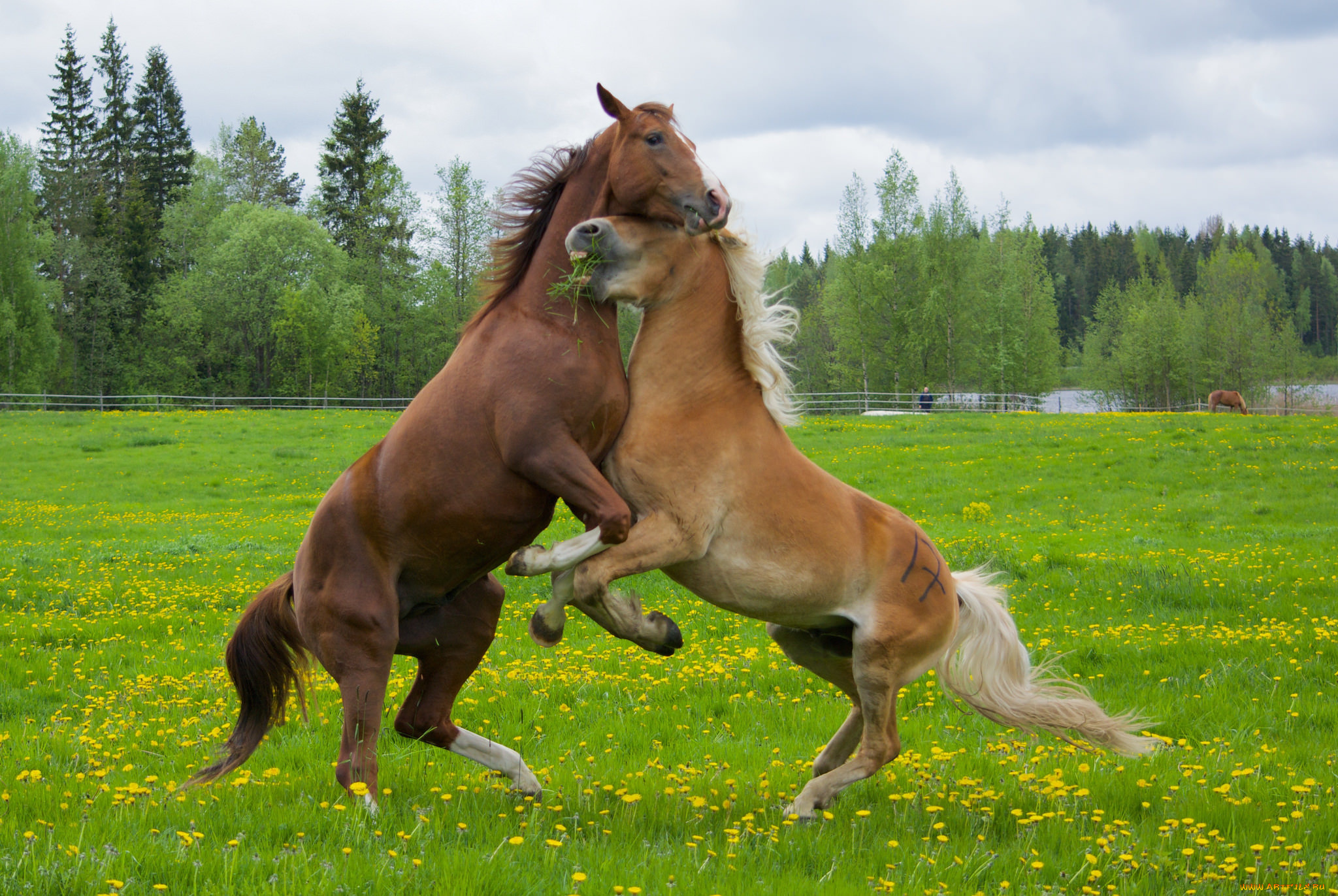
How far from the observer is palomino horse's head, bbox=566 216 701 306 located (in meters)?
4.34

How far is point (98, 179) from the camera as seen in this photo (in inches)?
2179

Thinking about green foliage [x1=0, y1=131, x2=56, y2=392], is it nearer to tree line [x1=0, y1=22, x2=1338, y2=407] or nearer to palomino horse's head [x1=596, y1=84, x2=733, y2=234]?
tree line [x1=0, y1=22, x2=1338, y2=407]

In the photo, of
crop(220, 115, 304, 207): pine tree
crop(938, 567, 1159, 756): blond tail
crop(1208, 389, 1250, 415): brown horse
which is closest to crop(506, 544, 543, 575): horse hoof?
crop(938, 567, 1159, 756): blond tail

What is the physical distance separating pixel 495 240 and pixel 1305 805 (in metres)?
4.76

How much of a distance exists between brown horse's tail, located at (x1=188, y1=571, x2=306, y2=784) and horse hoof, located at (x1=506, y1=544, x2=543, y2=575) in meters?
1.71

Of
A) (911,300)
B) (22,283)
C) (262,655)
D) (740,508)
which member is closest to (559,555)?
(740,508)

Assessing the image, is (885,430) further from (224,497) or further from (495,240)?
(495,240)

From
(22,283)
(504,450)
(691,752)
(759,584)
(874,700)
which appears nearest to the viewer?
(504,450)

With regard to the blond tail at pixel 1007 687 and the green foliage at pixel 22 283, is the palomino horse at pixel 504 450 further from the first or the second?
the green foliage at pixel 22 283

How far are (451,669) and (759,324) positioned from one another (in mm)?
2446

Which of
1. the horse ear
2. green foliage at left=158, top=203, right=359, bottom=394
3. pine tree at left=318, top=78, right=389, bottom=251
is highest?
pine tree at left=318, top=78, right=389, bottom=251

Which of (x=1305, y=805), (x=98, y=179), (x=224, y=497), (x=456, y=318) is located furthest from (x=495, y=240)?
(x=98, y=179)

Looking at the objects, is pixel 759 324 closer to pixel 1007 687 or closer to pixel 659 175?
pixel 659 175

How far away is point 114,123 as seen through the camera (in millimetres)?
56750
